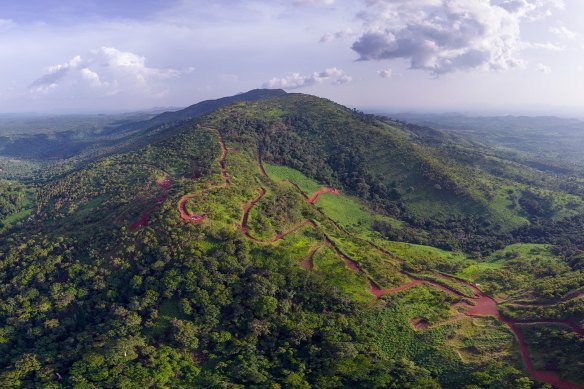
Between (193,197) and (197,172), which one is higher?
(197,172)

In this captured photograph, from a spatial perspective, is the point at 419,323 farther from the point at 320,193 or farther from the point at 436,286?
the point at 320,193

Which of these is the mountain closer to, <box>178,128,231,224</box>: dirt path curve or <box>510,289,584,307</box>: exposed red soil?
<box>510,289,584,307</box>: exposed red soil

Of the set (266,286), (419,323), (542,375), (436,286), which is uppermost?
(266,286)

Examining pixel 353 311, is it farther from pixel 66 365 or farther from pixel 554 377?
pixel 66 365

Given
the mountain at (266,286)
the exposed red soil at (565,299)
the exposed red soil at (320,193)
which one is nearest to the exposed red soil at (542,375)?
the mountain at (266,286)

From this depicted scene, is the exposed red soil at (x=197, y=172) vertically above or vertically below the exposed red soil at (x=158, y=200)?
above

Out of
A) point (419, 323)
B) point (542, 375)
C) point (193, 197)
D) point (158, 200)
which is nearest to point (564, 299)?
Answer: point (542, 375)

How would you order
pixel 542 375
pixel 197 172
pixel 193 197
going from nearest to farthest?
pixel 542 375 < pixel 193 197 < pixel 197 172

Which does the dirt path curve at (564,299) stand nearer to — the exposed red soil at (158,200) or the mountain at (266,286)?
the mountain at (266,286)

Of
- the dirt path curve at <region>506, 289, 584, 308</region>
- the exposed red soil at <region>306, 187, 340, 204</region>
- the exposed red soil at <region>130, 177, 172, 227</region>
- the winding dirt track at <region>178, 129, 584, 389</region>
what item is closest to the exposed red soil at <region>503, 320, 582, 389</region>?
the winding dirt track at <region>178, 129, 584, 389</region>
